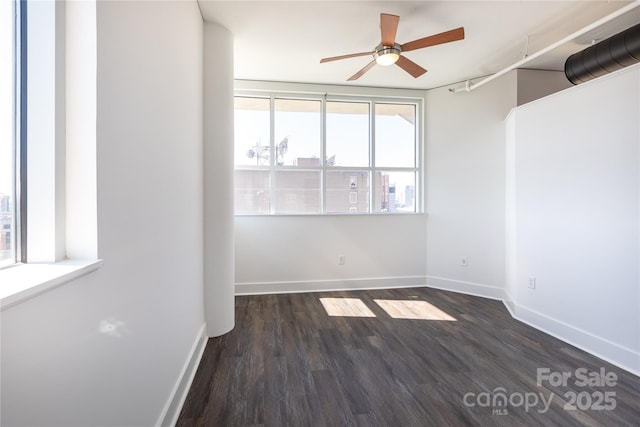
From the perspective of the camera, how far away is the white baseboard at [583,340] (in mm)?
2070

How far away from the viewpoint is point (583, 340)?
7.79 feet

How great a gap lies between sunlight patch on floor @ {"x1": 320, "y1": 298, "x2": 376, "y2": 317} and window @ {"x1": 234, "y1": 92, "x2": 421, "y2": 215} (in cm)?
120

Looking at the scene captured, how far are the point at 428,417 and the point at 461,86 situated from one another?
373cm

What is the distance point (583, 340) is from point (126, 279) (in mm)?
3282

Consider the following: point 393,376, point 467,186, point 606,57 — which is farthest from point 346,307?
point 606,57

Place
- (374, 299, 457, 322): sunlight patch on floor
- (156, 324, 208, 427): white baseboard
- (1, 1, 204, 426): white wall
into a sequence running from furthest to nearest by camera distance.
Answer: (374, 299, 457, 322): sunlight patch on floor → (156, 324, 208, 427): white baseboard → (1, 1, 204, 426): white wall

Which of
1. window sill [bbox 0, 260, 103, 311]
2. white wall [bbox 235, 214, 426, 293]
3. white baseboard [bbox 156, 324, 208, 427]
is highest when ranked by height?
window sill [bbox 0, 260, 103, 311]

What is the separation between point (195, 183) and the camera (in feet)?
7.32

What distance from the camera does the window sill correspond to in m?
0.61

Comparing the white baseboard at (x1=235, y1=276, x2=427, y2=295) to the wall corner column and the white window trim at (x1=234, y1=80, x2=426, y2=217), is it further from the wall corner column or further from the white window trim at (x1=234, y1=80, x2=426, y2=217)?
the wall corner column

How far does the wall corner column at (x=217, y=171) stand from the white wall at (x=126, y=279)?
0.59 m

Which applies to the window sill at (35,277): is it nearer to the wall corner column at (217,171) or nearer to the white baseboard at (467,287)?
the wall corner column at (217,171)

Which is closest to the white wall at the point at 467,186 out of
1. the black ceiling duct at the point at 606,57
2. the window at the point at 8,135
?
the black ceiling duct at the point at 606,57

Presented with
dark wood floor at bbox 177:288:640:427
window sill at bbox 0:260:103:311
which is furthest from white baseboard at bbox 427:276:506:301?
window sill at bbox 0:260:103:311
